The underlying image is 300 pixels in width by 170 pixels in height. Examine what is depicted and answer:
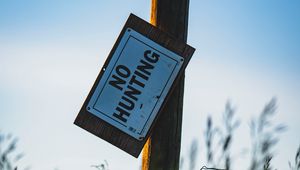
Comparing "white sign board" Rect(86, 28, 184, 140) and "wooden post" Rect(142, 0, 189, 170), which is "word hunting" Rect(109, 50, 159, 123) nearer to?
"white sign board" Rect(86, 28, 184, 140)

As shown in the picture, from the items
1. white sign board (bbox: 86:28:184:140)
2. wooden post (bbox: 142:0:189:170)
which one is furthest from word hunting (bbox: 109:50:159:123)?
wooden post (bbox: 142:0:189:170)

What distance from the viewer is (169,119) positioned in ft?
12.3

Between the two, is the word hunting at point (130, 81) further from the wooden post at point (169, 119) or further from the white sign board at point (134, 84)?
the wooden post at point (169, 119)

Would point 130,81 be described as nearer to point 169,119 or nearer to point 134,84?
point 134,84

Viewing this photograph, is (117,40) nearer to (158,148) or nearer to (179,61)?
(179,61)

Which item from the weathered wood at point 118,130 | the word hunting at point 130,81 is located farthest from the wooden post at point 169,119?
the word hunting at point 130,81

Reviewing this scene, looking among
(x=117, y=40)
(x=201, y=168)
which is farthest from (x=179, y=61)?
(x=201, y=168)

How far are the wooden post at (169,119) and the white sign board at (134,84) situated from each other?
0.26 ft

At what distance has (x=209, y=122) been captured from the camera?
3752 mm

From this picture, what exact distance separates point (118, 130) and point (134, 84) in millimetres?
258

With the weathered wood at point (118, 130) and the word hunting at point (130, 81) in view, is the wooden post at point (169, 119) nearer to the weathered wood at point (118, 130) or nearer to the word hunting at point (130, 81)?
the weathered wood at point (118, 130)

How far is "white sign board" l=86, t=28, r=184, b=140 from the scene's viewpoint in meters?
3.71

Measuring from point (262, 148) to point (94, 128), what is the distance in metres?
0.87

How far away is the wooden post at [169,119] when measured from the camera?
147 inches
